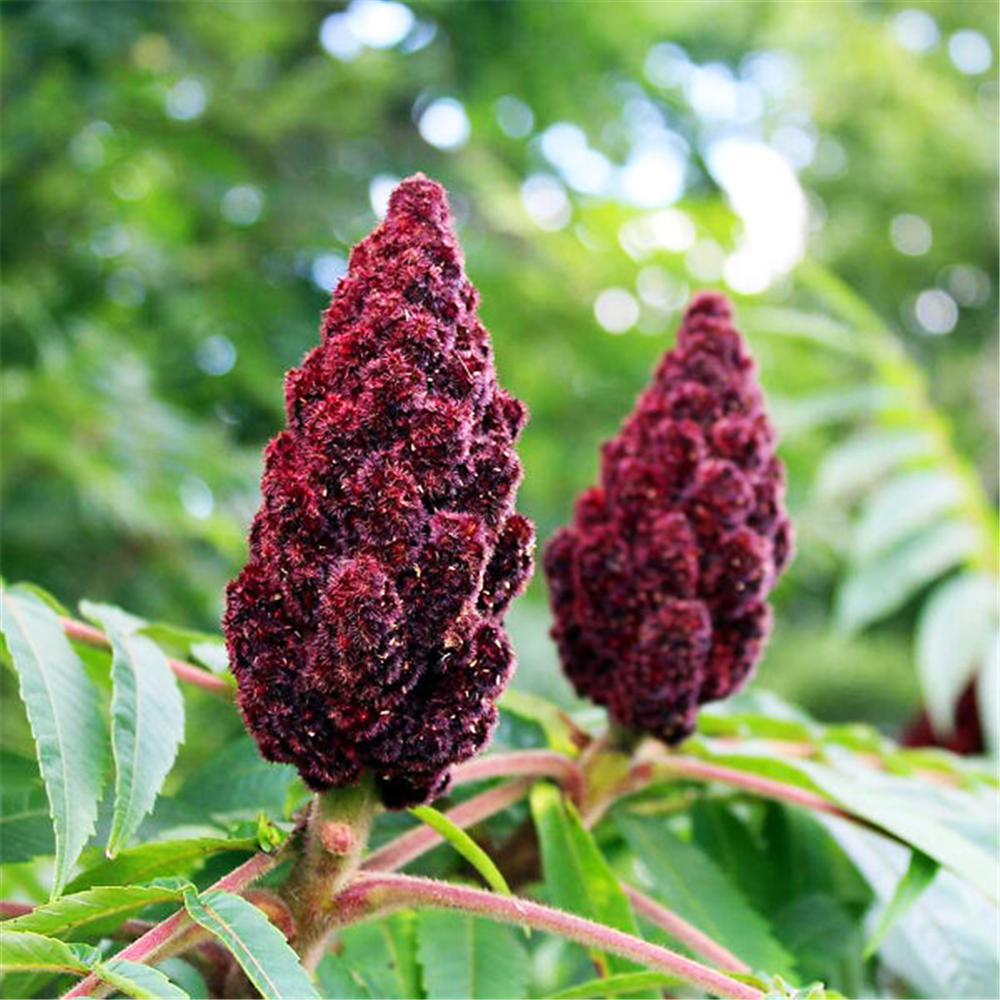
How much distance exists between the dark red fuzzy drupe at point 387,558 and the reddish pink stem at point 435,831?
13 centimetres

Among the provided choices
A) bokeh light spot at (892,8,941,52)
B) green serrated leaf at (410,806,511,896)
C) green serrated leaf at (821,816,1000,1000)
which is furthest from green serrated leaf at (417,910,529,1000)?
bokeh light spot at (892,8,941,52)

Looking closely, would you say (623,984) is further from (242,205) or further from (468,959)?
(242,205)

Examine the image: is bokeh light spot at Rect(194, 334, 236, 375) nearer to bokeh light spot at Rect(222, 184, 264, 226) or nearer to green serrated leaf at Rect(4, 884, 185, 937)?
bokeh light spot at Rect(222, 184, 264, 226)

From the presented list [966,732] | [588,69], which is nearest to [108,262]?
[588,69]

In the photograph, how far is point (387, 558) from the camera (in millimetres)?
1171

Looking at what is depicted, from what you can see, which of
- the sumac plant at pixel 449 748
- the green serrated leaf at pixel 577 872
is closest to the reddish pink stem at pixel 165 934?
the sumac plant at pixel 449 748

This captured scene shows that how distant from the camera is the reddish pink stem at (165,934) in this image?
3.34 feet

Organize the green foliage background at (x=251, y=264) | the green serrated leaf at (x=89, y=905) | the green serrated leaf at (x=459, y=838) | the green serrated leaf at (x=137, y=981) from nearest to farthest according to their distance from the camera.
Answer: the green serrated leaf at (x=137, y=981)
the green serrated leaf at (x=89, y=905)
the green serrated leaf at (x=459, y=838)
the green foliage background at (x=251, y=264)

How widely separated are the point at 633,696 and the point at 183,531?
314cm

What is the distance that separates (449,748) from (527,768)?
362mm

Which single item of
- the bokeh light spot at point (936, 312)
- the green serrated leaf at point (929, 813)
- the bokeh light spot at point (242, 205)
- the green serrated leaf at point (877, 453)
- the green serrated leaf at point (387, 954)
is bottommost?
the green serrated leaf at point (387, 954)

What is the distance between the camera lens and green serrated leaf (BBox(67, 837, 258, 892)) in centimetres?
123

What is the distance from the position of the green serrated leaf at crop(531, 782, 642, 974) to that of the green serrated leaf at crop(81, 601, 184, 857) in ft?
1.54

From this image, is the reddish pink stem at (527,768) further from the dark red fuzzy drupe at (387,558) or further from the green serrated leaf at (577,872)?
the dark red fuzzy drupe at (387,558)
